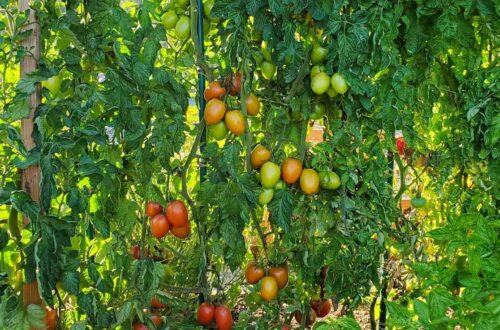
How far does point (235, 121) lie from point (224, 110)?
4 centimetres

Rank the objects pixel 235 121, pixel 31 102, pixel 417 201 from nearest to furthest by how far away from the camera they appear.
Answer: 1. pixel 31 102
2. pixel 235 121
3. pixel 417 201

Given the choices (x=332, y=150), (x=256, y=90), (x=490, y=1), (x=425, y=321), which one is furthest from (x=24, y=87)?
(x=490, y=1)

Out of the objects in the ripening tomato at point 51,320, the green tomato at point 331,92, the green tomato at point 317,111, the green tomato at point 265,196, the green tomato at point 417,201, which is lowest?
the ripening tomato at point 51,320

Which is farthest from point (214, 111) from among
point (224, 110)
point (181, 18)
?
point (181, 18)

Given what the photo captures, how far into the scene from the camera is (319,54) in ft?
5.69

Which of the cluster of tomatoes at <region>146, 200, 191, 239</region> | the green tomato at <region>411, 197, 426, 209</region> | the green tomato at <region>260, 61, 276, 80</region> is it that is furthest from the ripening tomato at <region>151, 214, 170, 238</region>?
the green tomato at <region>411, 197, 426, 209</region>

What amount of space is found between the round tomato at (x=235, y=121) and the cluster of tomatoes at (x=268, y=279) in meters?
0.39

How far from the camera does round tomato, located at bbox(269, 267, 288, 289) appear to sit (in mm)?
1821

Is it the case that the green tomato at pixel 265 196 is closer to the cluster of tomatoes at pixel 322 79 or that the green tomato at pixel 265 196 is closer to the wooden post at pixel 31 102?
the cluster of tomatoes at pixel 322 79

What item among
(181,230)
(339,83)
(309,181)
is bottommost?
(181,230)

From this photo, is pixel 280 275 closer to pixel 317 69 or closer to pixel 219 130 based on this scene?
pixel 219 130

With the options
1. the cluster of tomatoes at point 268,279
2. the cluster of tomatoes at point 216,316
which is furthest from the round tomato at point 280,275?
the cluster of tomatoes at point 216,316

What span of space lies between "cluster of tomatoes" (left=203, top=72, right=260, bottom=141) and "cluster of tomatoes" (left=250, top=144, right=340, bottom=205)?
87 mm

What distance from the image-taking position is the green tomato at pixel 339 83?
171 cm
